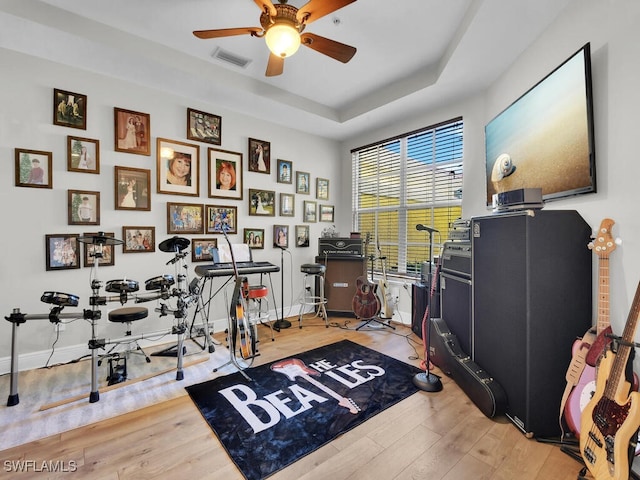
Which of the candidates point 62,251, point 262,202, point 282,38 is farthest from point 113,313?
point 282,38

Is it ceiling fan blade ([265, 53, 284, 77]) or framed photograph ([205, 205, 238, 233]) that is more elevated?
ceiling fan blade ([265, 53, 284, 77])

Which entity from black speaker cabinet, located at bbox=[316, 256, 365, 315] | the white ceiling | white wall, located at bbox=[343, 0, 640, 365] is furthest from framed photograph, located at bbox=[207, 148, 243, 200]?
white wall, located at bbox=[343, 0, 640, 365]

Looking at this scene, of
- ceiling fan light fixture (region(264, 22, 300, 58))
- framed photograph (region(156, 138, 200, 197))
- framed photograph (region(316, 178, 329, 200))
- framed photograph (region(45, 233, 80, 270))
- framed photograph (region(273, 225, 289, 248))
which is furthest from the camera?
framed photograph (region(316, 178, 329, 200))

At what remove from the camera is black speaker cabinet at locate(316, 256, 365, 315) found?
13.8 feet

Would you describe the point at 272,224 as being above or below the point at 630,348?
above

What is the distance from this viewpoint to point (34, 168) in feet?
8.50

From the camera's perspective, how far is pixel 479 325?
2.14 m

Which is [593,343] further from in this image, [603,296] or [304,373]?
[304,373]

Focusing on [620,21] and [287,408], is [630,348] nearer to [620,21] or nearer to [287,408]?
[620,21]

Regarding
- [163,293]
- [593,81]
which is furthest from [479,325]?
[163,293]

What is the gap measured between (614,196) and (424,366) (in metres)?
1.84

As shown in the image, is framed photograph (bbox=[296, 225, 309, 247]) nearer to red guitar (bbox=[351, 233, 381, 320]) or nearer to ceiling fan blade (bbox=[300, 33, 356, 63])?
red guitar (bbox=[351, 233, 381, 320])

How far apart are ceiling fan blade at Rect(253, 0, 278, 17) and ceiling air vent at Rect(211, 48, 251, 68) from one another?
3.80 feet

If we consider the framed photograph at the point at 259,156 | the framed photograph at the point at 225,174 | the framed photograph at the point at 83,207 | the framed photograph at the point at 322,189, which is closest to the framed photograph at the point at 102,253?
the framed photograph at the point at 83,207
